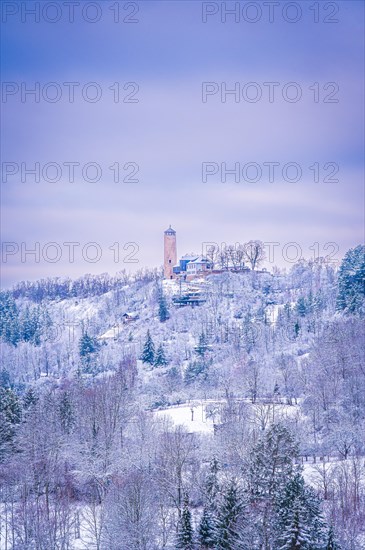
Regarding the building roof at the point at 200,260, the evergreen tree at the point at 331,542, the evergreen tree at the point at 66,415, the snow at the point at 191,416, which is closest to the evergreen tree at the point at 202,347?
the snow at the point at 191,416

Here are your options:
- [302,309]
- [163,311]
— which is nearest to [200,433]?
[302,309]

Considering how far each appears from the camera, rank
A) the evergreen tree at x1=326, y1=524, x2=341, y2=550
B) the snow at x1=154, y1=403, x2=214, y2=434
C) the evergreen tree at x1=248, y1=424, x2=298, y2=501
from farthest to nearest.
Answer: the snow at x1=154, y1=403, x2=214, y2=434 → the evergreen tree at x1=248, y1=424, x2=298, y2=501 → the evergreen tree at x1=326, y1=524, x2=341, y2=550

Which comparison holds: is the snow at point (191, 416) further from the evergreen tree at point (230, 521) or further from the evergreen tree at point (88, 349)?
the evergreen tree at point (88, 349)

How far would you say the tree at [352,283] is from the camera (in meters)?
61.0

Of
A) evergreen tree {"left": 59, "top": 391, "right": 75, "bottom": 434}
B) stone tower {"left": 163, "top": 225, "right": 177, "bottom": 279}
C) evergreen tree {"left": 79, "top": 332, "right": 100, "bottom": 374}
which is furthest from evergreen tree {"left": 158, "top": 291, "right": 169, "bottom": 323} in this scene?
evergreen tree {"left": 59, "top": 391, "right": 75, "bottom": 434}

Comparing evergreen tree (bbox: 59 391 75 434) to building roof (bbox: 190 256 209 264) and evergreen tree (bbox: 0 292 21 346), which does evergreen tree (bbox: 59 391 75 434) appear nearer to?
evergreen tree (bbox: 0 292 21 346)

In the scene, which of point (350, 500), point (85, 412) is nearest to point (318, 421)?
point (350, 500)

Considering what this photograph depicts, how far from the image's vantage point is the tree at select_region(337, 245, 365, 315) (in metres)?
61.0

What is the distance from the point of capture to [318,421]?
40750 mm

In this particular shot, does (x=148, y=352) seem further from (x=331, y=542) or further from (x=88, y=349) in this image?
(x=331, y=542)

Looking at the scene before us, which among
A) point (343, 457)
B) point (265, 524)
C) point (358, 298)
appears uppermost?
point (358, 298)

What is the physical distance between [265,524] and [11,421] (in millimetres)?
23479

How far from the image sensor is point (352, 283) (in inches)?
2564

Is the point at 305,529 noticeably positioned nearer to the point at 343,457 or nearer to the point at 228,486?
the point at 228,486
